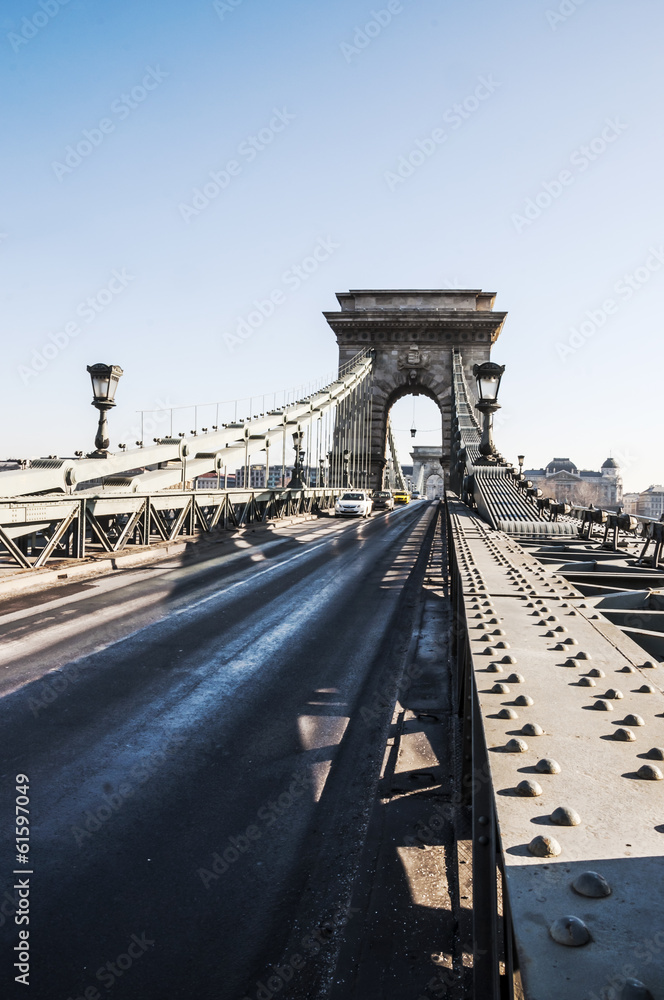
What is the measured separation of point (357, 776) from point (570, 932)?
3.39 metres

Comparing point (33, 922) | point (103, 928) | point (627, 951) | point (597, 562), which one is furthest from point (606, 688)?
point (597, 562)

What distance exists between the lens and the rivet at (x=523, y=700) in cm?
206

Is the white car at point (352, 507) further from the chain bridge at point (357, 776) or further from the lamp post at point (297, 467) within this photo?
the chain bridge at point (357, 776)

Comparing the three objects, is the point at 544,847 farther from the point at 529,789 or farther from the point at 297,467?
the point at 297,467

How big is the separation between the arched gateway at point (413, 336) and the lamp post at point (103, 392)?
A: 3651 cm

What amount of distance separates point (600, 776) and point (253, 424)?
72.7 ft

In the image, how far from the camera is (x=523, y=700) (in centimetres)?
207

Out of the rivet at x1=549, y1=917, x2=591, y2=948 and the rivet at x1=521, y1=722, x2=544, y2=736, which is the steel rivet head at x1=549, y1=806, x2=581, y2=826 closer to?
the rivet at x1=549, y1=917, x2=591, y2=948

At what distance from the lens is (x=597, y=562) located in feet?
21.1

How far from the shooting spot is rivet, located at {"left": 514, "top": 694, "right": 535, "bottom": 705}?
2.06 m

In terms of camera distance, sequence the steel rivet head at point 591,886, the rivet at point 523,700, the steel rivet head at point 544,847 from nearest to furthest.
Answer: the steel rivet head at point 591,886 → the steel rivet head at point 544,847 → the rivet at point 523,700

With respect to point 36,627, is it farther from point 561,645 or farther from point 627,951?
point 627,951

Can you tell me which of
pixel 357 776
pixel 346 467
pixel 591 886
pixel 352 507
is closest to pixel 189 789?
pixel 357 776

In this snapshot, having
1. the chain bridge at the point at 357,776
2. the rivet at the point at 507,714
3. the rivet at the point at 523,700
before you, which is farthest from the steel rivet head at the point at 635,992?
the rivet at the point at 523,700
